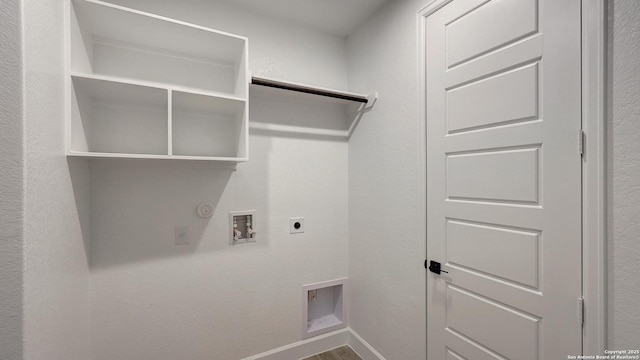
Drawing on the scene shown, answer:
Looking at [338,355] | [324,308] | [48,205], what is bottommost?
[338,355]

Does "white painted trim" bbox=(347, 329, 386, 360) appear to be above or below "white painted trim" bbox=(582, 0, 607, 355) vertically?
below

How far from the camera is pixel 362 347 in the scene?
77.4 inches

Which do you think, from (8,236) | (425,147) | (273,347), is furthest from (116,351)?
(425,147)

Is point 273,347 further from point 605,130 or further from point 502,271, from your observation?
point 605,130

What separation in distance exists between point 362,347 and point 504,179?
5.34 feet

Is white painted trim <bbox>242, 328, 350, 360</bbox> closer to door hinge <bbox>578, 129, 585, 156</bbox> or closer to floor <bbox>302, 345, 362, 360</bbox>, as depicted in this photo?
floor <bbox>302, 345, 362, 360</bbox>

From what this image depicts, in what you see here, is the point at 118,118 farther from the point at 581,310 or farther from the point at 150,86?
the point at 581,310

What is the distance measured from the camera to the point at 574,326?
3.03 feet

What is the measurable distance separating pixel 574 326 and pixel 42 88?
208cm

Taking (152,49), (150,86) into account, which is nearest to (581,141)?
(150,86)

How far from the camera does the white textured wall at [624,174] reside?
31.2 inches

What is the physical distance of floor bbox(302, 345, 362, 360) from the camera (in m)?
1.97

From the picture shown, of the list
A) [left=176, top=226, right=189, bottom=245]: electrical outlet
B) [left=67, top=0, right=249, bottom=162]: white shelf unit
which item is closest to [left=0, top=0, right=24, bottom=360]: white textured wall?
[left=67, top=0, right=249, bottom=162]: white shelf unit

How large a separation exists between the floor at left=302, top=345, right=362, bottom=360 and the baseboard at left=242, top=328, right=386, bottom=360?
2cm
